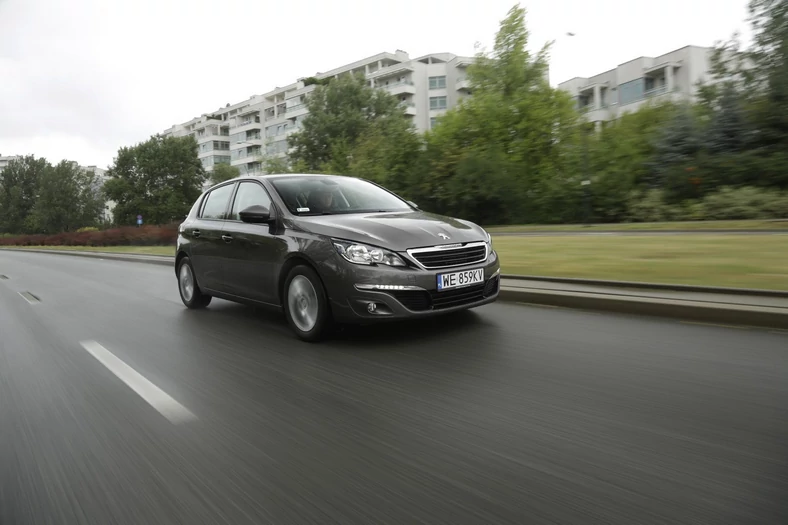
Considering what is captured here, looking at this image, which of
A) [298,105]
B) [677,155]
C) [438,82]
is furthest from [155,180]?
[677,155]

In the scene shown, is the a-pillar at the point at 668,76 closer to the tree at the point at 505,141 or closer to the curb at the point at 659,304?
the tree at the point at 505,141

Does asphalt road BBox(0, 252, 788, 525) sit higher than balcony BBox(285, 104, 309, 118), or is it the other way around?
balcony BBox(285, 104, 309, 118)

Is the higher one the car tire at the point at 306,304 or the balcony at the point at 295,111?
the balcony at the point at 295,111

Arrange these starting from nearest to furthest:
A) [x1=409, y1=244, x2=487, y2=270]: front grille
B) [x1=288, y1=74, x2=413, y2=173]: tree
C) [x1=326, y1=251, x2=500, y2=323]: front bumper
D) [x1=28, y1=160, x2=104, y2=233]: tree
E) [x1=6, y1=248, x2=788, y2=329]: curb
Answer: [x1=326, y1=251, x2=500, y2=323]: front bumper < [x1=409, y1=244, x2=487, y2=270]: front grille < [x1=6, y1=248, x2=788, y2=329]: curb < [x1=288, y1=74, x2=413, y2=173]: tree < [x1=28, y1=160, x2=104, y2=233]: tree

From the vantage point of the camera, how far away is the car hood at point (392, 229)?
5.15 metres

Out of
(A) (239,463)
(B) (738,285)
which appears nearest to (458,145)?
(B) (738,285)

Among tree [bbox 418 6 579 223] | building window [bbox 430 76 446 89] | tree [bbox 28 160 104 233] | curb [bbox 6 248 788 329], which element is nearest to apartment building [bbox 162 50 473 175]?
building window [bbox 430 76 446 89]

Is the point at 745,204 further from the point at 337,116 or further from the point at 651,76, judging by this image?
the point at 337,116

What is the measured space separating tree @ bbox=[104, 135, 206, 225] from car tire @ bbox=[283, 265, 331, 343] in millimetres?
68029

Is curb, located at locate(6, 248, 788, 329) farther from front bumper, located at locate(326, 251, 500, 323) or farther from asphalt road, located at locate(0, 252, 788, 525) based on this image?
front bumper, located at locate(326, 251, 500, 323)

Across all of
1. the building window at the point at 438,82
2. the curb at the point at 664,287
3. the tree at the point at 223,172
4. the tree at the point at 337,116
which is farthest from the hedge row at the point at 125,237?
the building window at the point at 438,82

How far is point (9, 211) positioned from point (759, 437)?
103708mm

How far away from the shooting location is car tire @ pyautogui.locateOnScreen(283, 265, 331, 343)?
17.3 feet

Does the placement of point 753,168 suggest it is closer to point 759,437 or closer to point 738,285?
point 738,285
